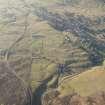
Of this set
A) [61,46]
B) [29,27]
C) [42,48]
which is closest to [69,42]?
[61,46]

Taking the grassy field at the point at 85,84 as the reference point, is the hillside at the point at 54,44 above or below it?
below

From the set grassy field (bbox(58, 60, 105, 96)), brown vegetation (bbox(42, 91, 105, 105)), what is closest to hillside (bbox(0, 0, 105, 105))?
grassy field (bbox(58, 60, 105, 96))

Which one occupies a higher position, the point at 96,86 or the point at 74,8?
the point at 96,86

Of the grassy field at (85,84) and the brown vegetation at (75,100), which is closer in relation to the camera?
the brown vegetation at (75,100)

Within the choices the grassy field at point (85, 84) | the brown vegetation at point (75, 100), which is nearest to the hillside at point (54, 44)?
the grassy field at point (85, 84)

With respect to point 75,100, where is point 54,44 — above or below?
below

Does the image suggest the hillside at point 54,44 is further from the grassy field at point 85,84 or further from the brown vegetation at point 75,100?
the brown vegetation at point 75,100

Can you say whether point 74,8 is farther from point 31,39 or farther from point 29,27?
point 31,39

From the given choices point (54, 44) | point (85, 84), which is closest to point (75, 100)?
point (85, 84)

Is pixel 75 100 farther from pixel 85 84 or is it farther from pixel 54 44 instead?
pixel 54 44

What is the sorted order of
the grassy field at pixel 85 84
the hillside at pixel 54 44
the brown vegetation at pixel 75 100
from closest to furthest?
the brown vegetation at pixel 75 100
the grassy field at pixel 85 84
the hillside at pixel 54 44

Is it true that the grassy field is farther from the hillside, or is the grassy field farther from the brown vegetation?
the brown vegetation
